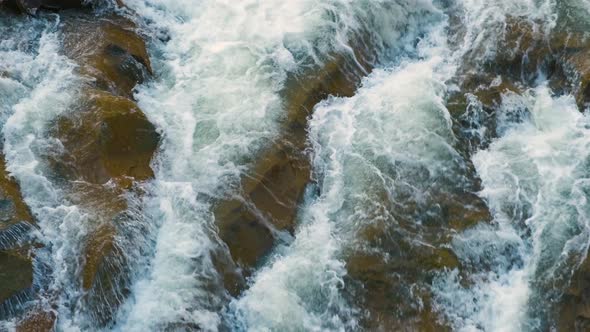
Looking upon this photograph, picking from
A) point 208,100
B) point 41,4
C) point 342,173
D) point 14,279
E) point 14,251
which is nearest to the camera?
point 14,279

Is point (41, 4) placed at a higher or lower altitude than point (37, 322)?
higher

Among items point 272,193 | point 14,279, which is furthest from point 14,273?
point 272,193

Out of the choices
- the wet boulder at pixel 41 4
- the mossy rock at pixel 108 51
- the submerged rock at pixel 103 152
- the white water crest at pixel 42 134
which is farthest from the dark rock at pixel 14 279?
the wet boulder at pixel 41 4

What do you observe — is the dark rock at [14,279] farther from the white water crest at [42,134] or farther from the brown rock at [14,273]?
the white water crest at [42,134]

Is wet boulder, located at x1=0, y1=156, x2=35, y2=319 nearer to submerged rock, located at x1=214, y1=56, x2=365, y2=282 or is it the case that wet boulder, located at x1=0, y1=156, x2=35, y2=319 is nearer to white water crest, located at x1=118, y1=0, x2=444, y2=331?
white water crest, located at x1=118, y1=0, x2=444, y2=331

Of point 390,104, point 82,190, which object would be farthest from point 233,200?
point 390,104

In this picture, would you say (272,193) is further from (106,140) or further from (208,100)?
(106,140)

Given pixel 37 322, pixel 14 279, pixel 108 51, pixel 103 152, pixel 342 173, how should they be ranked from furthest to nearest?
pixel 108 51
pixel 342 173
pixel 103 152
pixel 14 279
pixel 37 322
